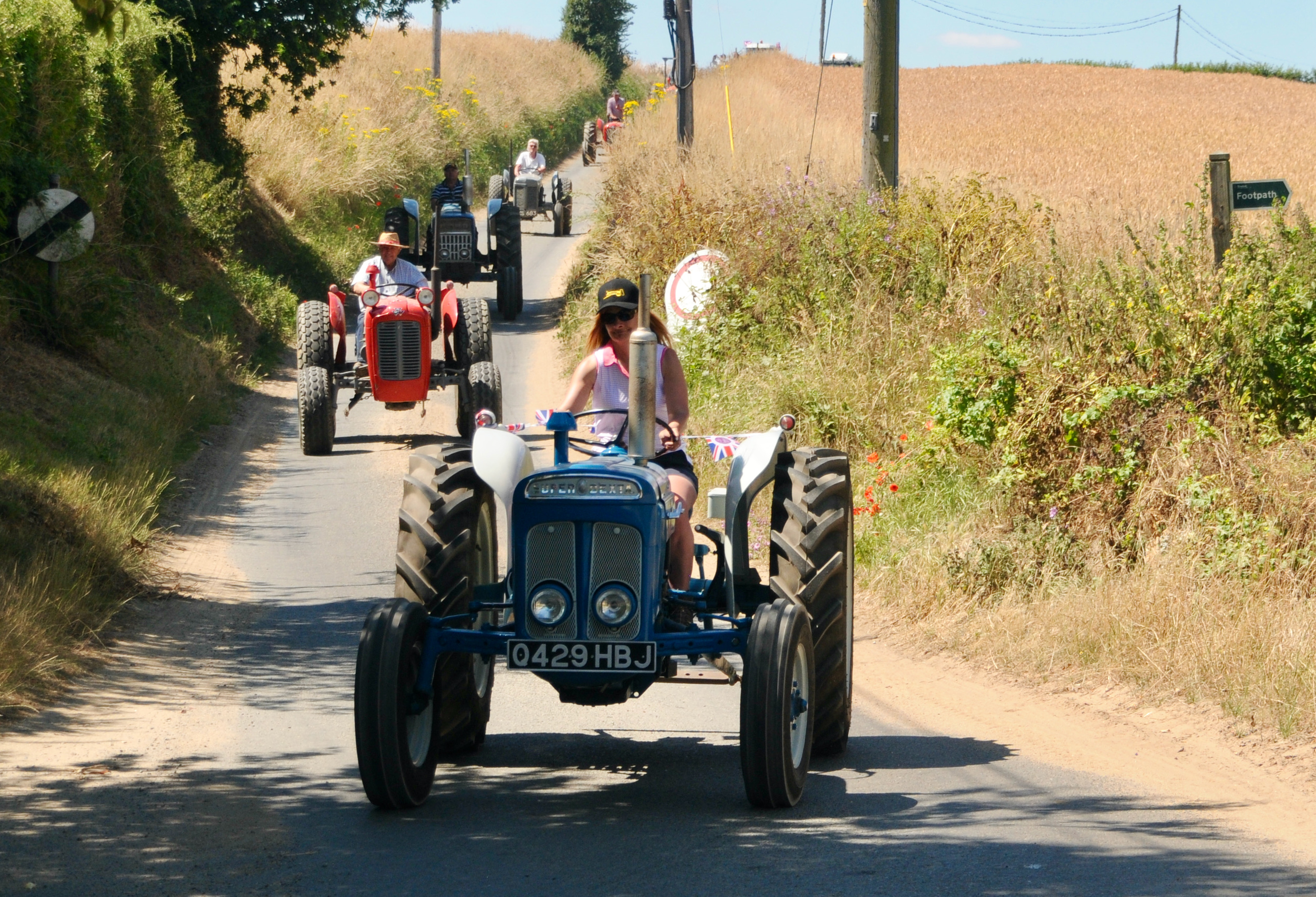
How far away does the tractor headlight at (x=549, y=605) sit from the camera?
207 inches

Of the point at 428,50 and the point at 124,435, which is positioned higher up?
the point at 428,50

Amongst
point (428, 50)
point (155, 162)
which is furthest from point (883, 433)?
point (428, 50)

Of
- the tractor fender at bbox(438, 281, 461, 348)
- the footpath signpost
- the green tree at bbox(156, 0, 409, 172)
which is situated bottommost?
the tractor fender at bbox(438, 281, 461, 348)

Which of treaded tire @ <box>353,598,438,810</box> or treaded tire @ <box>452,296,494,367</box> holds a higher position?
treaded tire @ <box>452,296,494,367</box>

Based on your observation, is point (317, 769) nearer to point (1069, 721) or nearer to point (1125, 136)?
point (1069, 721)

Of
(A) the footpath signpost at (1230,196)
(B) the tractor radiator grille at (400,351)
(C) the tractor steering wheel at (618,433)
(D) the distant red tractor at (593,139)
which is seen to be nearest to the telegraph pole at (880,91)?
(A) the footpath signpost at (1230,196)

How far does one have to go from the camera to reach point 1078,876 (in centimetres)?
463

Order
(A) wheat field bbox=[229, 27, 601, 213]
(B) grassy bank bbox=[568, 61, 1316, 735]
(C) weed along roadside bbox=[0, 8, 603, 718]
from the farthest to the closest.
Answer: (A) wheat field bbox=[229, 27, 601, 213] → (C) weed along roadside bbox=[0, 8, 603, 718] → (B) grassy bank bbox=[568, 61, 1316, 735]

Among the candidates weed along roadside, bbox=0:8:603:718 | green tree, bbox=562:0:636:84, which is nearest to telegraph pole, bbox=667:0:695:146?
weed along roadside, bbox=0:8:603:718

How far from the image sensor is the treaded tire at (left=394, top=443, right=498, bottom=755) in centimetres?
567

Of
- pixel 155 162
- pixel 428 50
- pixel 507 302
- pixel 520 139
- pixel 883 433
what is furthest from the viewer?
pixel 428 50

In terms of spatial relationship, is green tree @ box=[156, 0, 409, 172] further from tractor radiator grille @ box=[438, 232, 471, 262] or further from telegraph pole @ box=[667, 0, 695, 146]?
telegraph pole @ box=[667, 0, 695, 146]

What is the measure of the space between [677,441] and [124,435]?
7706 millimetres

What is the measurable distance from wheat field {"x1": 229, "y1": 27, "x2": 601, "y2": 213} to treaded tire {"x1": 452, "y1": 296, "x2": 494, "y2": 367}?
9.67 m
